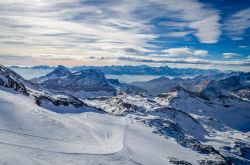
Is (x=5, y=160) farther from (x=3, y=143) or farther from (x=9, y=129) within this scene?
(x=9, y=129)

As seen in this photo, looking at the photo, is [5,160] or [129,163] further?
[129,163]

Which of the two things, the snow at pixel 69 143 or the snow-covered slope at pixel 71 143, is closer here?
the snow at pixel 69 143

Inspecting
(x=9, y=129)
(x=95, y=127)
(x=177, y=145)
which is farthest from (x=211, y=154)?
(x=9, y=129)

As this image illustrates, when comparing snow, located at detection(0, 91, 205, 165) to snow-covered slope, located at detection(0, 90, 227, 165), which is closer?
snow, located at detection(0, 91, 205, 165)

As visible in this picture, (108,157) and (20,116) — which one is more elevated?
(20,116)

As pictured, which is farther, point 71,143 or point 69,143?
point 71,143

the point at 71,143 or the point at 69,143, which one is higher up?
the point at 69,143

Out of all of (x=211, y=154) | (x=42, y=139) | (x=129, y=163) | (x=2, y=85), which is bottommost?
(x=211, y=154)

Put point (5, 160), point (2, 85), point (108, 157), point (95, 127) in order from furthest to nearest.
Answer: point (2, 85)
point (95, 127)
point (108, 157)
point (5, 160)

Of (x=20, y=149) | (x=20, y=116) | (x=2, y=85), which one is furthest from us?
(x=2, y=85)

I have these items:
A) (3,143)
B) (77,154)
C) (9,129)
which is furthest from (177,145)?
(3,143)
